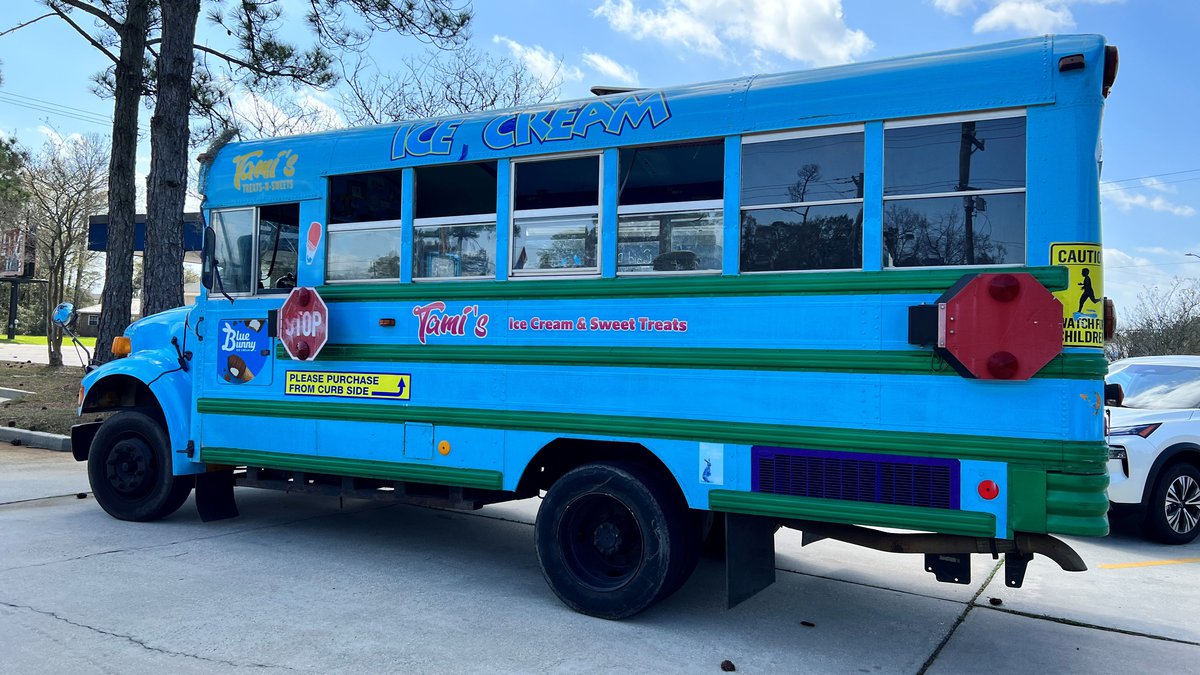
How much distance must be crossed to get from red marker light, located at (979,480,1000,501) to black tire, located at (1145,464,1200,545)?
4454mm

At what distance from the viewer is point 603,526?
16.8 feet

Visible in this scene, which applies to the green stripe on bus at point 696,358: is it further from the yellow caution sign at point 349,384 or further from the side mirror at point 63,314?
the side mirror at point 63,314

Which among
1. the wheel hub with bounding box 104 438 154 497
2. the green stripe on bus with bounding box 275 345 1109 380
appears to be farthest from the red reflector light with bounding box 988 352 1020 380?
the wheel hub with bounding box 104 438 154 497

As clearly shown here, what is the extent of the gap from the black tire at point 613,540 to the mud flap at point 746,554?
292 millimetres

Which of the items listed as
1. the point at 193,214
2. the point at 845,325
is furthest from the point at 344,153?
the point at 193,214

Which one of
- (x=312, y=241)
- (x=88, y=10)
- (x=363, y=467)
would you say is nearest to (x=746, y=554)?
(x=363, y=467)

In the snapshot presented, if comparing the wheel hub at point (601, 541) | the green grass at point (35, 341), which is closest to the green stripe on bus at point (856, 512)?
the wheel hub at point (601, 541)

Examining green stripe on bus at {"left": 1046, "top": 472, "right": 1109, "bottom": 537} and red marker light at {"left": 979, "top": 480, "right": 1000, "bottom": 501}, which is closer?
green stripe on bus at {"left": 1046, "top": 472, "right": 1109, "bottom": 537}

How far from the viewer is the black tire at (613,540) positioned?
482cm

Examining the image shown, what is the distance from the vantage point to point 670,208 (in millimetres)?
4918

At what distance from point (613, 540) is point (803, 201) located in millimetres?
2221

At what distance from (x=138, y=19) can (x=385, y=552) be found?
1113 cm

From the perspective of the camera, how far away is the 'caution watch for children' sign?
396cm

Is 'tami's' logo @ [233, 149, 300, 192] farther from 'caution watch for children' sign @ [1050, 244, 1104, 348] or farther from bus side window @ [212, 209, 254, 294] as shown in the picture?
'caution watch for children' sign @ [1050, 244, 1104, 348]
